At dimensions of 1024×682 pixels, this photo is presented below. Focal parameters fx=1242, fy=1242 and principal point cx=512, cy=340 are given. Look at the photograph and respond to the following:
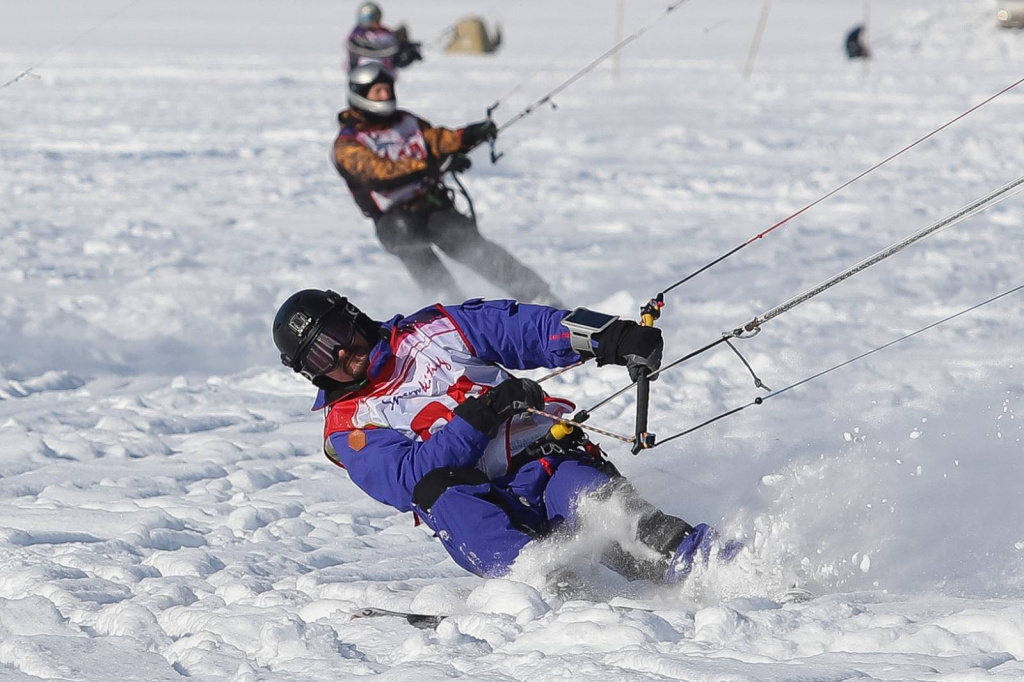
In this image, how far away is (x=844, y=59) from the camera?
21.9 m

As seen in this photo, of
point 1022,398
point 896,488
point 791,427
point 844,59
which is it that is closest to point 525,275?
point 791,427

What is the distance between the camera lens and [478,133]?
7.23 m

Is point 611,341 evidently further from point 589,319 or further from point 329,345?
point 329,345

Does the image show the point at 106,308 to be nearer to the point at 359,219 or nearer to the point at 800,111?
the point at 359,219

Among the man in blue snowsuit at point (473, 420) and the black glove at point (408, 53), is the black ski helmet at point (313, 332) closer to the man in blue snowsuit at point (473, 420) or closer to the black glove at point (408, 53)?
the man in blue snowsuit at point (473, 420)

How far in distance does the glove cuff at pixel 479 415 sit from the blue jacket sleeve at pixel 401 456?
0.01 meters

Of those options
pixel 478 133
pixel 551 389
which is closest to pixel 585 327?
pixel 551 389

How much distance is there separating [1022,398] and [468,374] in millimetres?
2674

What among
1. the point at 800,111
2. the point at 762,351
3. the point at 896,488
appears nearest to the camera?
the point at 896,488

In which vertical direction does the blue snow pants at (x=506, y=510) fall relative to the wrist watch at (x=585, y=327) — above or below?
below

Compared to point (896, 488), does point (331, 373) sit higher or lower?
higher

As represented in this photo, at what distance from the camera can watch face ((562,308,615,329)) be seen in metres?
3.67

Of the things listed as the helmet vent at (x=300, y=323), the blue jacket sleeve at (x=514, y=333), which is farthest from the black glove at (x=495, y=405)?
the helmet vent at (x=300, y=323)

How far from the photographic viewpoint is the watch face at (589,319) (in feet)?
12.0
